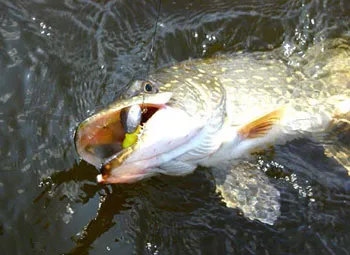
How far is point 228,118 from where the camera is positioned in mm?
3574

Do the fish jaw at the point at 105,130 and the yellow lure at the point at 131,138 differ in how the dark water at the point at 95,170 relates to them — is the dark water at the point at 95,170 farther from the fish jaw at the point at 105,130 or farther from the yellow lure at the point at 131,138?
the yellow lure at the point at 131,138

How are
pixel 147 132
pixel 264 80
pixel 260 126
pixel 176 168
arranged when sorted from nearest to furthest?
pixel 147 132 < pixel 176 168 < pixel 260 126 < pixel 264 80

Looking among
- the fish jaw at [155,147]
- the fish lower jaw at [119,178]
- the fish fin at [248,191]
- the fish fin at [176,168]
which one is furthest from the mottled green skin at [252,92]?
the fish lower jaw at [119,178]

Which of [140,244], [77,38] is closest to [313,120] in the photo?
[140,244]

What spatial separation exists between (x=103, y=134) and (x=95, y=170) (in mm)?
693

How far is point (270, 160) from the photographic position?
12.7 feet

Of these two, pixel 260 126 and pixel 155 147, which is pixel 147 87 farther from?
pixel 260 126

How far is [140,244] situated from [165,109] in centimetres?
96

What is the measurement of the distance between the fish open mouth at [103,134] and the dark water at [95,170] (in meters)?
0.59

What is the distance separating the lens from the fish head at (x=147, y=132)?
9.91ft

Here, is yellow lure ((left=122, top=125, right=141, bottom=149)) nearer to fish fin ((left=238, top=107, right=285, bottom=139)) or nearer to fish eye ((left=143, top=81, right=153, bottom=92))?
fish eye ((left=143, top=81, right=153, bottom=92))

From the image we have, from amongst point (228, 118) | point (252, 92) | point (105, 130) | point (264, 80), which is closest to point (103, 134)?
point (105, 130)

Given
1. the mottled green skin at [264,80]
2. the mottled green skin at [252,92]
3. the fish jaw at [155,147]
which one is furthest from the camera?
the mottled green skin at [264,80]

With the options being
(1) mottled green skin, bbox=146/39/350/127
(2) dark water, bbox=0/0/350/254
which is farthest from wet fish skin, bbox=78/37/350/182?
(2) dark water, bbox=0/0/350/254
